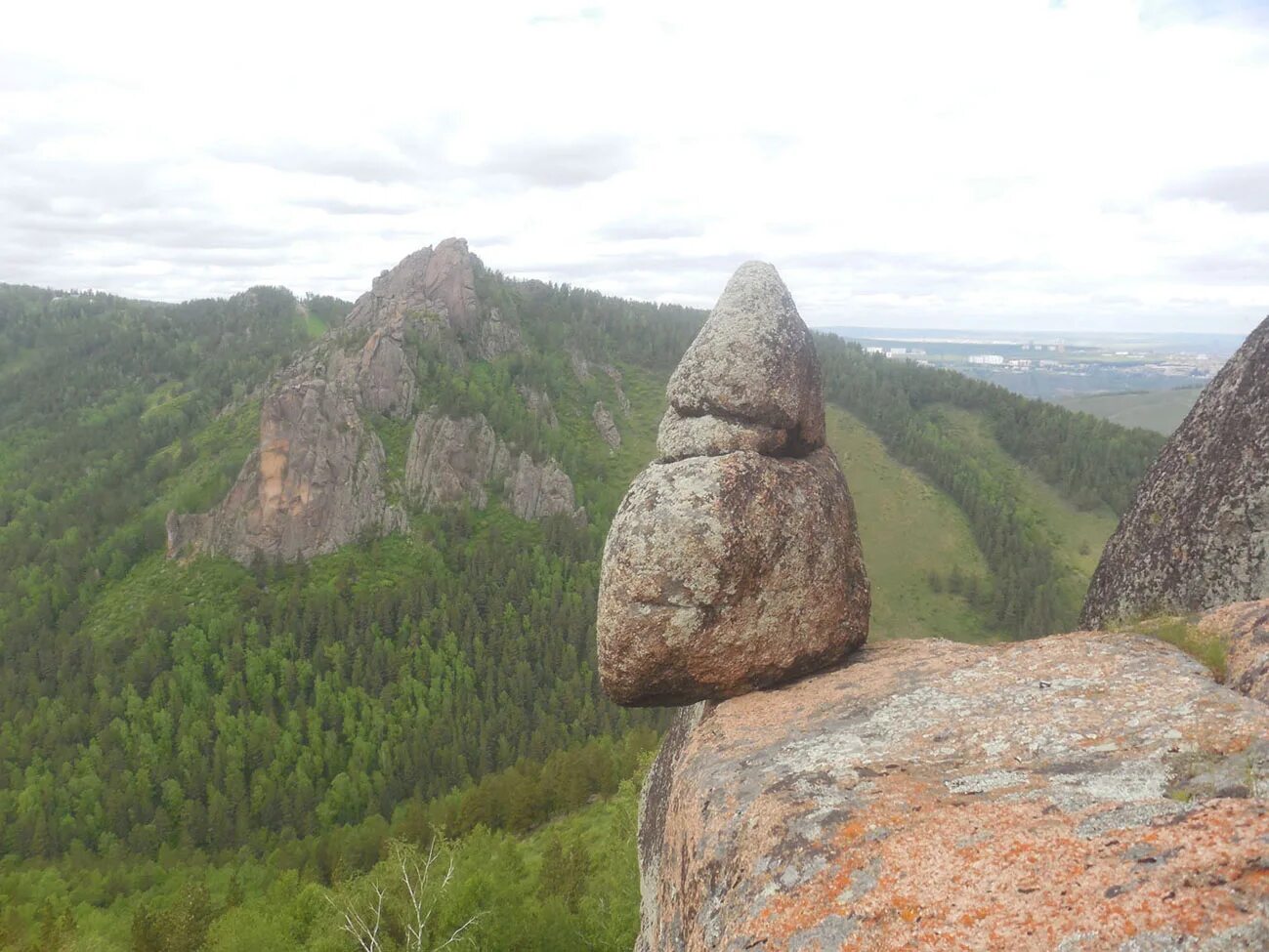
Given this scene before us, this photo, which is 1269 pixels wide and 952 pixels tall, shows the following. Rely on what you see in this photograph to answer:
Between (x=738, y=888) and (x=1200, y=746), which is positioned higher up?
(x=1200, y=746)

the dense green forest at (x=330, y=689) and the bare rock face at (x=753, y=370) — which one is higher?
the bare rock face at (x=753, y=370)

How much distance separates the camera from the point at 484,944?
28688 millimetres

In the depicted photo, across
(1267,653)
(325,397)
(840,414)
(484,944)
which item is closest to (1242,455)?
(1267,653)

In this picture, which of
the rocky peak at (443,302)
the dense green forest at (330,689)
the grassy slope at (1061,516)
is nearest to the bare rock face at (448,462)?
the dense green forest at (330,689)

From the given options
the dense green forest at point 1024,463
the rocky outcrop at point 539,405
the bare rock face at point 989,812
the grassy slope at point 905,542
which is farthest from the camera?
the rocky outcrop at point 539,405

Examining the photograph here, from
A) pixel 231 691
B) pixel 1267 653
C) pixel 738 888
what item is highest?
pixel 1267 653

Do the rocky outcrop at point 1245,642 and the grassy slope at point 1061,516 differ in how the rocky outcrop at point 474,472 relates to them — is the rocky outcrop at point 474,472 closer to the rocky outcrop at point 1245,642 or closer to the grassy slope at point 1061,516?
the grassy slope at point 1061,516

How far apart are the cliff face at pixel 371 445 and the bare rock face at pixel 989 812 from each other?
13778 cm

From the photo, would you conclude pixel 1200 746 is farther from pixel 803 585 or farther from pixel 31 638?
pixel 31 638

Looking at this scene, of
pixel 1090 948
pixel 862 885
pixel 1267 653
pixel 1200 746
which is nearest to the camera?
pixel 1090 948

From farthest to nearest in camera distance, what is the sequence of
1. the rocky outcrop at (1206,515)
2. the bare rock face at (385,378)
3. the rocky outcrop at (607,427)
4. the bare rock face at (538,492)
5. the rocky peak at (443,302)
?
the rocky outcrop at (607,427) < the rocky peak at (443,302) < the bare rock face at (385,378) < the bare rock face at (538,492) < the rocky outcrop at (1206,515)

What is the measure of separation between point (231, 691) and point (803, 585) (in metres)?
115

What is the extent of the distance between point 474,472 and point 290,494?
123 ft

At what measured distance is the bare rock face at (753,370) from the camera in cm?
1366
